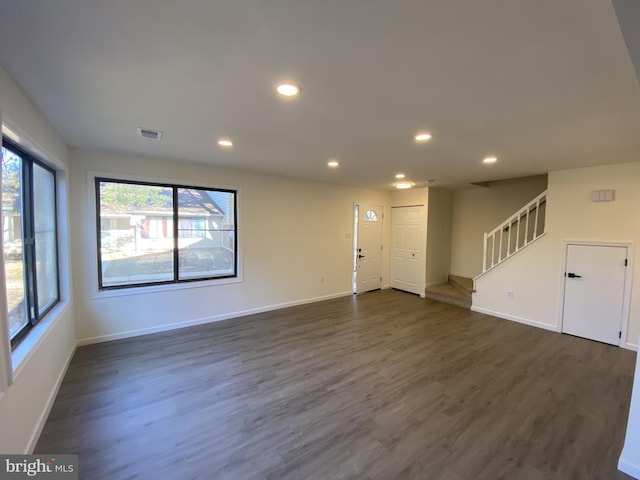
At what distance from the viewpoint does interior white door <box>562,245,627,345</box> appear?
12.7 ft

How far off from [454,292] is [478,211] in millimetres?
2042

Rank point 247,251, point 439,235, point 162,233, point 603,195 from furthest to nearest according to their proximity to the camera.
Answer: point 439,235 → point 247,251 → point 162,233 → point 603,195

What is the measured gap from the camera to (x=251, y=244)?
494 cm

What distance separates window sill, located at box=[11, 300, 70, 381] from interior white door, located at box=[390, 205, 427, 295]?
6248mm

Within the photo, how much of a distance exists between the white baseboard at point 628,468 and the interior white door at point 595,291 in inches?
114

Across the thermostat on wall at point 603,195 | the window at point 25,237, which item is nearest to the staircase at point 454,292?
the thermostat on wall at point 603,195

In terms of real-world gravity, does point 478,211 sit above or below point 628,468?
above

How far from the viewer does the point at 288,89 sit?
6.25 feet

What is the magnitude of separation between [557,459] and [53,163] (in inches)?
201

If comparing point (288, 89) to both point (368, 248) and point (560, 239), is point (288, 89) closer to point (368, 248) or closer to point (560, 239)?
point (560, 239)

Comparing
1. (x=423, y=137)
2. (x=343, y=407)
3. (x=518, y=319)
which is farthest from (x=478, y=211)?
(x=343, y=407)

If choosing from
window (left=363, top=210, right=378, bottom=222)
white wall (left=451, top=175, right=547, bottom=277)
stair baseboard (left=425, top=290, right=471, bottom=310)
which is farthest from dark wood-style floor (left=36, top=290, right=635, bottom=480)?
window (left=363, top=210, right=378, bottom=222)

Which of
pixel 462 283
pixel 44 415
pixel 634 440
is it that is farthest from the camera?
pixel 462 283

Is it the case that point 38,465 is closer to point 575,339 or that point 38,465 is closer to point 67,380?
point 67,380
